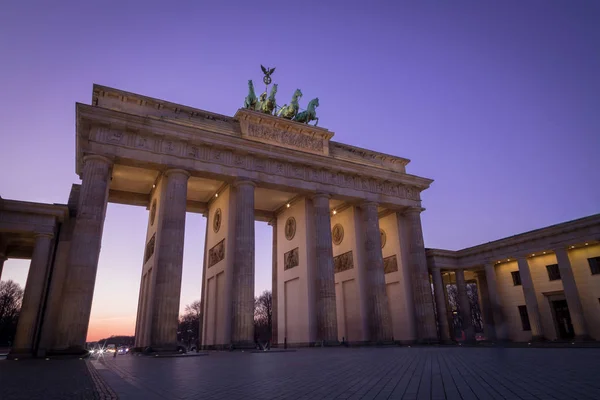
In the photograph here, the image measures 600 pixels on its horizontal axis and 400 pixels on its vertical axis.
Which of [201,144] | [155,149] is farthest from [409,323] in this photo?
[155,149]

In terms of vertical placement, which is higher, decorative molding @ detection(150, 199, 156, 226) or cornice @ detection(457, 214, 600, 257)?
decorative molding @ detection(150, 199, 156, 226)

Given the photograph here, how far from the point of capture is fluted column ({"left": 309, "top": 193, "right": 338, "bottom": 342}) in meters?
25.4

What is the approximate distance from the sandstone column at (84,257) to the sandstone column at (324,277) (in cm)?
1429

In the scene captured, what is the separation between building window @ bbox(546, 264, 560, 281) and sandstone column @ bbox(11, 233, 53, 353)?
130 ft

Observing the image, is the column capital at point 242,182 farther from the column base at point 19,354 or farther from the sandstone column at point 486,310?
the sandstone column at point 486,310

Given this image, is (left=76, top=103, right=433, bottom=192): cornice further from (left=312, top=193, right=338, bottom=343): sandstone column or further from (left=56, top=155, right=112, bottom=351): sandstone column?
(left=312, top=193, right=338, bottom=343): sandstone column

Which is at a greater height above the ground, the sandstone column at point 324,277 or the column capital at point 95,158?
the column capital at point 95,158

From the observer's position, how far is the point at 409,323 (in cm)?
3011

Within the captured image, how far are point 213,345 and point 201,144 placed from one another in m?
13.9

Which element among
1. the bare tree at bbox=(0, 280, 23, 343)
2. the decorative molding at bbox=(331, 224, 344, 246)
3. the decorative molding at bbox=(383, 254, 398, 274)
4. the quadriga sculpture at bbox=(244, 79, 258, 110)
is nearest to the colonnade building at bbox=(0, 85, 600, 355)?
the decorative molding at bbox=(383, 254, 398, 274)

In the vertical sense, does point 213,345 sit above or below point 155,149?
below

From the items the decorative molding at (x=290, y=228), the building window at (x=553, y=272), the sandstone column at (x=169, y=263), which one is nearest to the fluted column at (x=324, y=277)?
the decorative molding at (x=290, y=228)

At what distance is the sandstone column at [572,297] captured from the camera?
27641 millimetres

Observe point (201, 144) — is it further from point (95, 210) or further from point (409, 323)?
point (409, 323)
